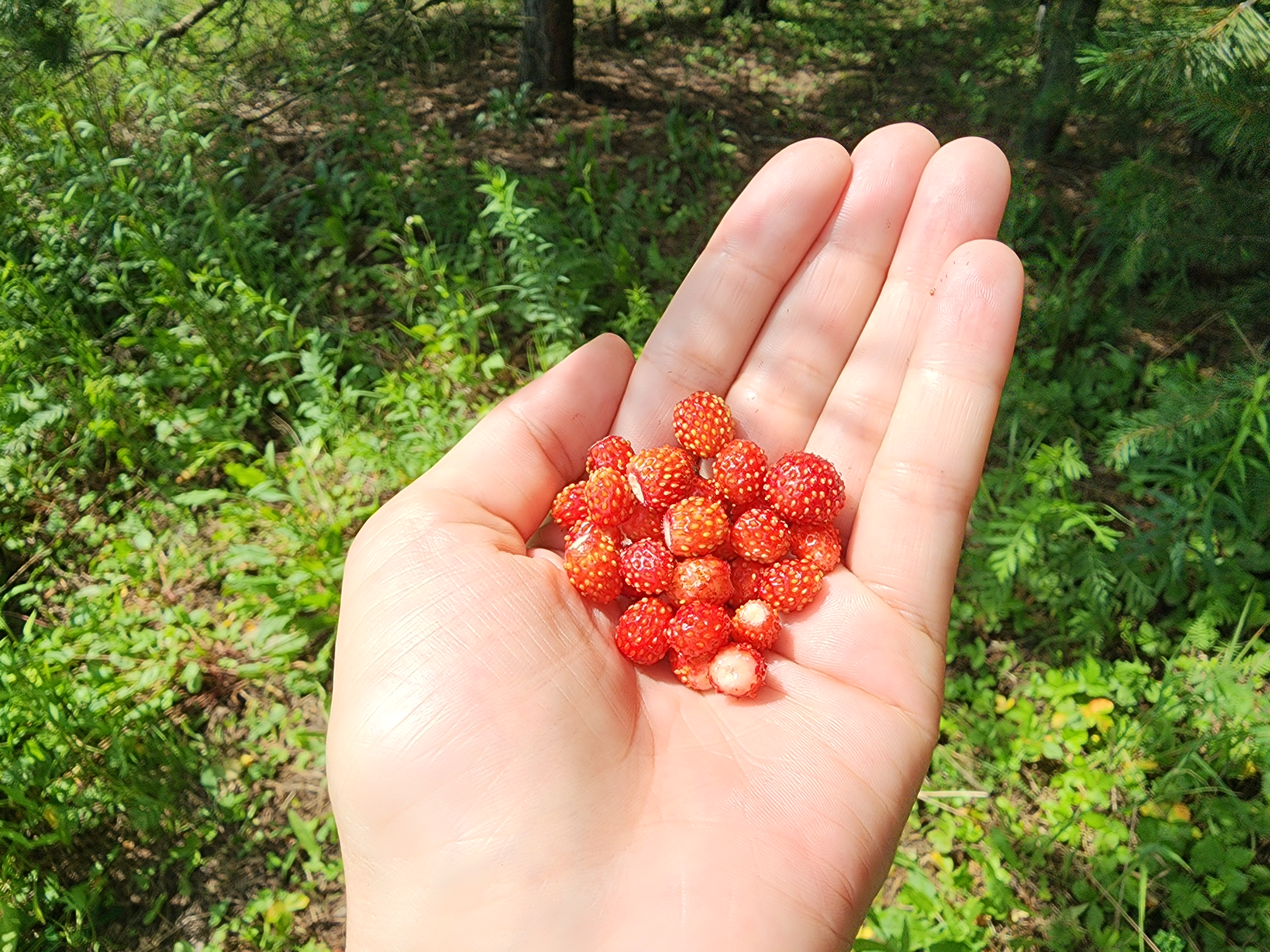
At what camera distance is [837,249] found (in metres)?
2.75

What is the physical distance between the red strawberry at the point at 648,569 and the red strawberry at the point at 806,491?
0.37m

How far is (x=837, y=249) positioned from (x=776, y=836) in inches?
75.2

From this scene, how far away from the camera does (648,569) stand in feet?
7.38

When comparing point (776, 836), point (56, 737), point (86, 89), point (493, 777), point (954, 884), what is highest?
point (86, 89)

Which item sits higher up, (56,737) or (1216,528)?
(1216,528)

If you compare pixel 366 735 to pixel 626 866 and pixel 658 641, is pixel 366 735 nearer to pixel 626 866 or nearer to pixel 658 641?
pixel 626 866

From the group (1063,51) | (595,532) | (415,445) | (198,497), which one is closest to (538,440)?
(595,532)

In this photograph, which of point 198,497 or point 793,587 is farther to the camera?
point 198,497

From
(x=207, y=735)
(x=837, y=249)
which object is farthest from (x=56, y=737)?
(x=837, y=249)

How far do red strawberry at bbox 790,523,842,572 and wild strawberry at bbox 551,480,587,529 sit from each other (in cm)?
63

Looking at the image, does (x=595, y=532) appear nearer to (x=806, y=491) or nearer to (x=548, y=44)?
(x=806, y=491)

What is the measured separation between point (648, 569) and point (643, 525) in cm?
25

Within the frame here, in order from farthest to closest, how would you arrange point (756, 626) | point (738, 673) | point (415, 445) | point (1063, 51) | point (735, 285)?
1. point (1063, 51)
2. point (415, 445)
3. point (735, 285)
4. point (756, 626)
5. point (738, 673)

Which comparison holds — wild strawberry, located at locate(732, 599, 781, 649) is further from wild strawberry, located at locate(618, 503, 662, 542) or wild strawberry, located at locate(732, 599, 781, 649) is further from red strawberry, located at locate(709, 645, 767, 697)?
wild strawberry, located at locate(618, 503, 662, 542)
